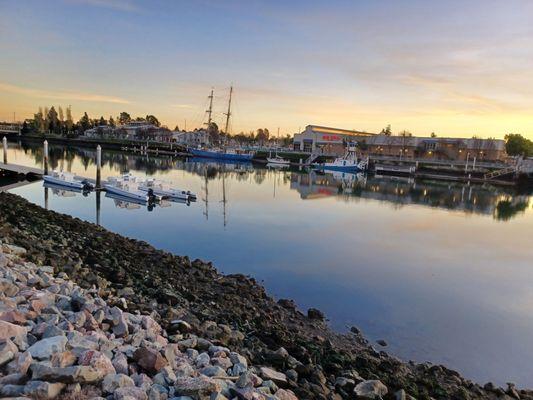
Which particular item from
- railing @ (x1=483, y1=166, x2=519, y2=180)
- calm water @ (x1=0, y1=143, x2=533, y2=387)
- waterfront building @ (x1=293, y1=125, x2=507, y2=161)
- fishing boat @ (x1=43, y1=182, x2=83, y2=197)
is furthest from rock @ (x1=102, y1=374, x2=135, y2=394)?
waterfront building @ (x1=293, y1=125, x2=507, y2=161)

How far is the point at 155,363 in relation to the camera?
494 centimetres

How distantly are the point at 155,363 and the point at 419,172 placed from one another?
78.9m

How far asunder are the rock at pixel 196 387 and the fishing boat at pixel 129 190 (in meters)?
25.1

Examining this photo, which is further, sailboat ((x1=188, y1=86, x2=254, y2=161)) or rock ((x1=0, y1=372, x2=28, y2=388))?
sailboat ((x1=188, y1=86, x2=254, y2=161))

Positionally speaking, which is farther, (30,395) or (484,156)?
(484,156)

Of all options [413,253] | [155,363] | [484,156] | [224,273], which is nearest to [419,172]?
[484,156]

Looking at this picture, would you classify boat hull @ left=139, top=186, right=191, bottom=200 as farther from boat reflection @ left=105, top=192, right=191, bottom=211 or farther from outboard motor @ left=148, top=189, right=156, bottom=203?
boat reflection @ left=105, top=192, right=191, bottom=211

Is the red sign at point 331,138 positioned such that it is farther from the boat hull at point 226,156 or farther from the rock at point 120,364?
the rock at point 120,364

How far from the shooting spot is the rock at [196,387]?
4484 mm

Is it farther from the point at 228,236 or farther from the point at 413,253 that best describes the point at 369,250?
the point at 228,236

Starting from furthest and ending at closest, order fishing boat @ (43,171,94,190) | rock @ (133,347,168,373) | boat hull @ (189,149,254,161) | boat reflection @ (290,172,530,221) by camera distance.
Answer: boat hull @ (189,149,254,161) → boat reflection @ (290,172,530,221) → fishing boat @ (43,171,94,190) → rock @ (133,347,168,373)

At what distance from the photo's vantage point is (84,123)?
170750mm

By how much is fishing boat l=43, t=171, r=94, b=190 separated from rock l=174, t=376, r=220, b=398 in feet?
95.4

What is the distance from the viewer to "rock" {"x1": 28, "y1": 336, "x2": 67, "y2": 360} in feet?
14.9
